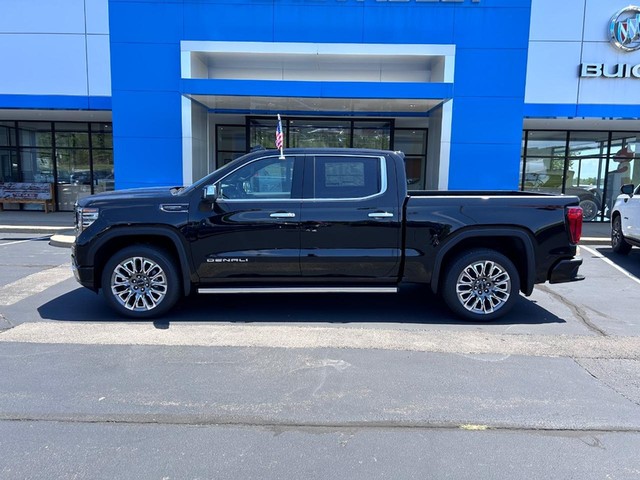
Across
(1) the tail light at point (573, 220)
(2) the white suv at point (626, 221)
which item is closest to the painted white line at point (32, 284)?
(1) the tail light at point (573, 220)

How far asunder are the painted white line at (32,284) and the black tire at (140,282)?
176cm

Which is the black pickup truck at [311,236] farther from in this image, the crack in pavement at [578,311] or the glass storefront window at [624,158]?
the glass storefront window at [624,158]

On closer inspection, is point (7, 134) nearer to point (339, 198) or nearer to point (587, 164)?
point (339, 198)

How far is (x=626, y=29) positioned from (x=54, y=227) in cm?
1670

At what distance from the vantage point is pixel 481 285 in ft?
18.5

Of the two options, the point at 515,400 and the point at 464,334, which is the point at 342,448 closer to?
the point at 515,400

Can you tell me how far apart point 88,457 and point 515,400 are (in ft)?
10.0

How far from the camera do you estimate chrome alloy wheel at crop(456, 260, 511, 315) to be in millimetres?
5598

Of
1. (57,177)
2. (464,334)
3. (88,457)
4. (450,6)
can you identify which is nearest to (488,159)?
(450,6)

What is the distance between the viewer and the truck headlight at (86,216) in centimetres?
542

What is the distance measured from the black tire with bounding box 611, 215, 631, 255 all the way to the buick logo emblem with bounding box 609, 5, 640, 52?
5.71 meters

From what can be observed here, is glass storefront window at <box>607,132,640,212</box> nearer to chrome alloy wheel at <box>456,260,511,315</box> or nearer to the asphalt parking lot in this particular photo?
the asphalt parking lot

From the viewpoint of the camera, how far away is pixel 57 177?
56.9 feet

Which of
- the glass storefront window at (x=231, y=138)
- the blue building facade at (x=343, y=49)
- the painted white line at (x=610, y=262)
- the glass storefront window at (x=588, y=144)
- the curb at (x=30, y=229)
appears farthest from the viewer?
the glass storefront window at (x=231, y=138)
